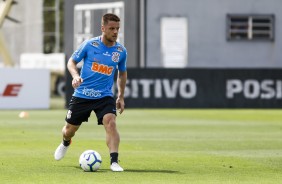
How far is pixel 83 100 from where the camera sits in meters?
15.1

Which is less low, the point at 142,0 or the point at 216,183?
the point at 142,0

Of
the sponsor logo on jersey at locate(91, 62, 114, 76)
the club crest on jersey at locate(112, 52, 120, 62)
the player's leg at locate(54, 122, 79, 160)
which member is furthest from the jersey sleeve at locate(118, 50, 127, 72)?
the player's leg at locate(54, 122, 79, 160)

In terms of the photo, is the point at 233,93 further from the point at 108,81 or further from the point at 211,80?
the point at 108,81

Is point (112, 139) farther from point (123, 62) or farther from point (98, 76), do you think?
point (123, 62)

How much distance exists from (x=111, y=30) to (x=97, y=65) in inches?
26.0

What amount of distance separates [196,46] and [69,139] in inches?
1118

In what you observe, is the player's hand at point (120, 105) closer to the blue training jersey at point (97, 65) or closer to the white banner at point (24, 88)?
the blue training jersey at point (97, 65)

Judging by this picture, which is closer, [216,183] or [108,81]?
[216,183]

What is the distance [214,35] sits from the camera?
43.8m

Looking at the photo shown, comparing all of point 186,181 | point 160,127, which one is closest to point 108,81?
point 186,181

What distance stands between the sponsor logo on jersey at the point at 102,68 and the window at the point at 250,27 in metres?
29.0

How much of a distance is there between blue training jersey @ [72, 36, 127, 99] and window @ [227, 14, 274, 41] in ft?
94.9

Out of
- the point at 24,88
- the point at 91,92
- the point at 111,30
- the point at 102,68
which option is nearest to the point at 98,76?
the point at 102,68

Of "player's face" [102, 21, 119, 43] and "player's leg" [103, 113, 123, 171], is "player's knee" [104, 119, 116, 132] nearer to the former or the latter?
"player's leg" [103, 113, 123, 171]
